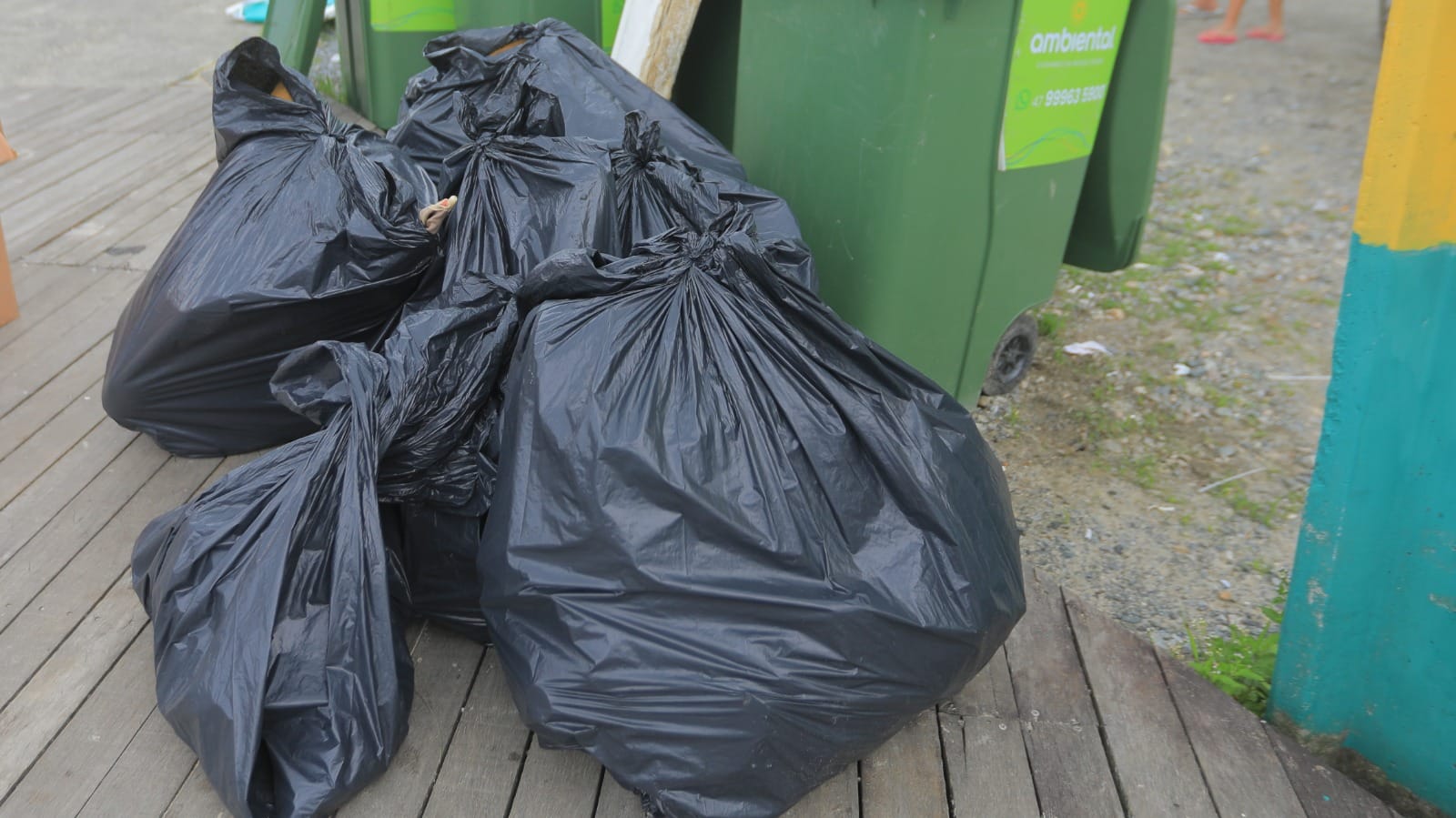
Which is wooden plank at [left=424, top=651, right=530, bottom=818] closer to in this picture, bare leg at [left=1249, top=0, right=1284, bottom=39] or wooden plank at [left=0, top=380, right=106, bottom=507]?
wooden plank at [left=0, top=380, right=106, bottom=507]

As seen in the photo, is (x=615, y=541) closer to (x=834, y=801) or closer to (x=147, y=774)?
(x=834, y=801)

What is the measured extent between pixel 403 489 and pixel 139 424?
3.36 feet

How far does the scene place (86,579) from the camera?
2.17 meters

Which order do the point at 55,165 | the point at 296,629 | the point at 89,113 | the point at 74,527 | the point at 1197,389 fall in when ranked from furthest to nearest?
the point at 89,113 < the point at 55,165 < the point at 1197,389 < the point at 74,527 < the point at 296,629

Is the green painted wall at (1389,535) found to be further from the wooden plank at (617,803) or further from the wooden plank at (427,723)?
the wooden plank at (427,723)

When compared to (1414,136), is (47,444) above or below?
below

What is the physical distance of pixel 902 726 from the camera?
1802 mm

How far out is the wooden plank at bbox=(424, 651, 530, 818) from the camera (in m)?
1.71

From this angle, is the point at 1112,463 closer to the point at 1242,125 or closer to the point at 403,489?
the point at 403,489

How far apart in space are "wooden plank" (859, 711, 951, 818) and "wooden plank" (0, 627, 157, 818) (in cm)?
121

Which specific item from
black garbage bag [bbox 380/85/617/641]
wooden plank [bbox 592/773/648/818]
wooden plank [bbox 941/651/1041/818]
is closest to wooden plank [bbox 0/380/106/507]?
black garbage bag [bbox 380/85/617/641]

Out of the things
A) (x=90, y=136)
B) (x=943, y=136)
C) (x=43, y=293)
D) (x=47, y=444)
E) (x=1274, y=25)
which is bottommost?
(x=47, y=444)

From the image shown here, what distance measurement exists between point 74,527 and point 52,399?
2.08ft

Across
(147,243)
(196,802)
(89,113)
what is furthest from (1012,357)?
(89,113)
